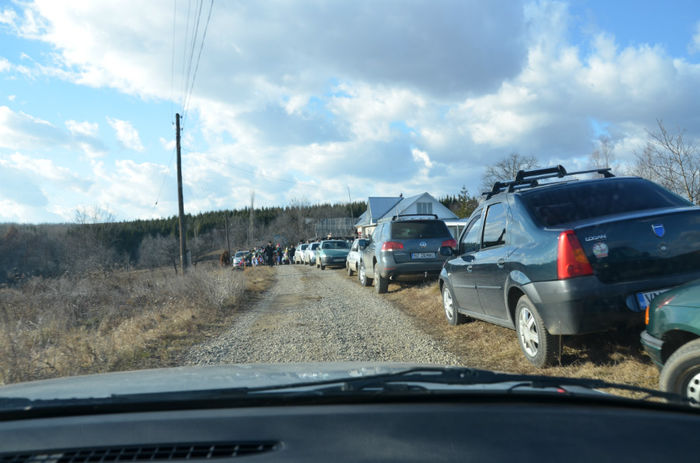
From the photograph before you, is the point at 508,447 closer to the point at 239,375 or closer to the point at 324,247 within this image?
the point at 239,375

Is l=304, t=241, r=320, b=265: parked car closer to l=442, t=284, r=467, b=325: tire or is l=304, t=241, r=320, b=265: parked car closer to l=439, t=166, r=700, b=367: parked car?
l=442, t=284, r=467, b=325: tire

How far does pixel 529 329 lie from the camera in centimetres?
484

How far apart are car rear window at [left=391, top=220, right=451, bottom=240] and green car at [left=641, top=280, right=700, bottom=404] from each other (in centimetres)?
785

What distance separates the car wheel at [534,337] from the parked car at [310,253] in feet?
94.4

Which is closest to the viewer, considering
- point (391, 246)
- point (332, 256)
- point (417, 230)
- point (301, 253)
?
point (391, 246)

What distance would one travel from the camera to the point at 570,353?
4969 millimetres

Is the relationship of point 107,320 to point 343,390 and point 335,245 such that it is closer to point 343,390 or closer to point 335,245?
point 343,390

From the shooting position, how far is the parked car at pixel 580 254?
4.04m


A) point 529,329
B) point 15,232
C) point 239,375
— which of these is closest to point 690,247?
point 529,329

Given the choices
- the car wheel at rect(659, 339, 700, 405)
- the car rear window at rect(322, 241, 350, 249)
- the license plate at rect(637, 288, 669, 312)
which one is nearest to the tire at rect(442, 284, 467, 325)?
the license plate at rect(637, 288, 669, 312)

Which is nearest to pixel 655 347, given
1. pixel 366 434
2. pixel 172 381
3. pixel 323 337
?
pixel 366 434

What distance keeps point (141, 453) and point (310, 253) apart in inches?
1335

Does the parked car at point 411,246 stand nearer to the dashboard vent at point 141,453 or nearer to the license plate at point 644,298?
the license plate at point 644,298

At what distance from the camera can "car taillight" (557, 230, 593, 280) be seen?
13.3 feet
